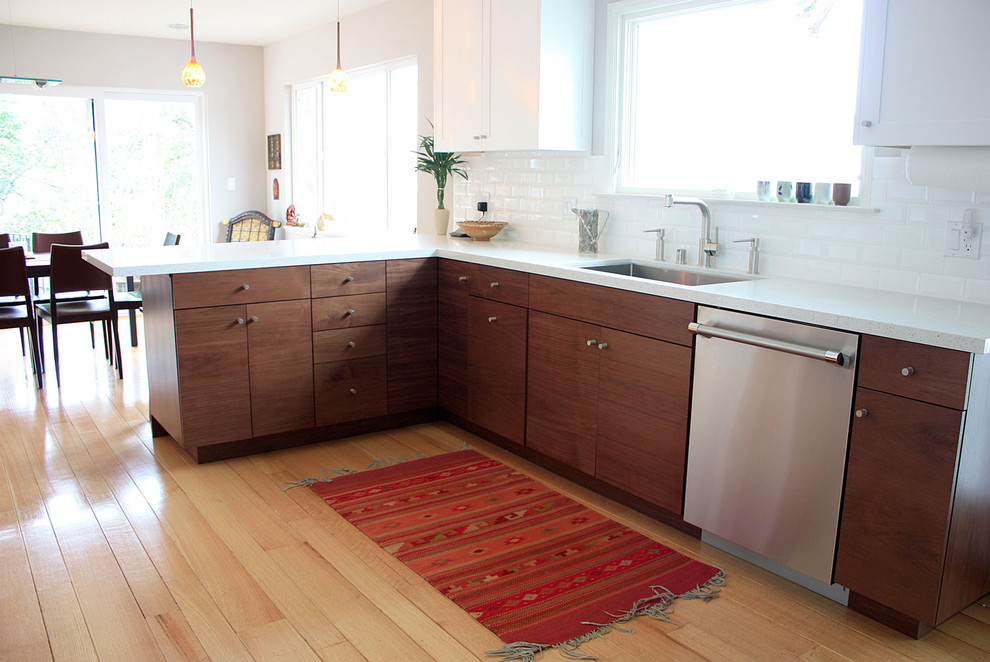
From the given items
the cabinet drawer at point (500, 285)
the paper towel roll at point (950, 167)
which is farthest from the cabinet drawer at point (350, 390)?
the paper towel roll at point (950, 167)

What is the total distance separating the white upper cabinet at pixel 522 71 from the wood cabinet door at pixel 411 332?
771 mm

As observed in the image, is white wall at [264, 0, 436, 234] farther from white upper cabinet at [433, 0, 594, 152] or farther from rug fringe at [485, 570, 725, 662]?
rug fringe at [485, 570, 725, 662]

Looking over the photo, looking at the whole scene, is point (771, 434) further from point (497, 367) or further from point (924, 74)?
point (497, 367)

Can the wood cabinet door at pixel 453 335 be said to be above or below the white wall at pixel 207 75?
below

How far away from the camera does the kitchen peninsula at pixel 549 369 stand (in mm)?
2170

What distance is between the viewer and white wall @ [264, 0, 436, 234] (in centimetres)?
560

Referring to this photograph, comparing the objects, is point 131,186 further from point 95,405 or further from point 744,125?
point 744,125

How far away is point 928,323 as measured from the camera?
2189 millimetres

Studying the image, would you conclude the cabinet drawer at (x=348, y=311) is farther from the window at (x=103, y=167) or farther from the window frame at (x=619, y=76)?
the window at (x=103, y=167)

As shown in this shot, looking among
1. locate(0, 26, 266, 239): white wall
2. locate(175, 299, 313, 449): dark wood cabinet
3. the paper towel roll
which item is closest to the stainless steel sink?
the paper towel roll

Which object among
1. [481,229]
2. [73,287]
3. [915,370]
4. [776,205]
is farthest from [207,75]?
[915,370]

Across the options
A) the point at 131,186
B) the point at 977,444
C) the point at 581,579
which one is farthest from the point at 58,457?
the point at 131,186

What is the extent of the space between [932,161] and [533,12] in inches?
79.0

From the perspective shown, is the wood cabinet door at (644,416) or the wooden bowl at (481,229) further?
the wooden bowl at (481,229)
